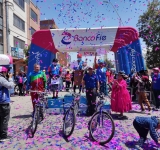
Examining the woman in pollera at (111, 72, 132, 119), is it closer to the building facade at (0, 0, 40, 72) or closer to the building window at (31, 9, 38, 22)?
the building facade at (0, 0, 40, 72)

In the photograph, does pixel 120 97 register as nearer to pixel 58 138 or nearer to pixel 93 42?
pixel 58 138

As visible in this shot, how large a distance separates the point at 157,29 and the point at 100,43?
1353 centimetres

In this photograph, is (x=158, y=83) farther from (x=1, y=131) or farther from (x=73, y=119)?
(x=1, y=131)

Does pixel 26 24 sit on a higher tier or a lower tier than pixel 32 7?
lower

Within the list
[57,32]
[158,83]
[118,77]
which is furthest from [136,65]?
[57,32]

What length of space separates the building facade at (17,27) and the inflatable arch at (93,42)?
11477 millimetres

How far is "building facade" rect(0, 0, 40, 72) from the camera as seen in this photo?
922 inches

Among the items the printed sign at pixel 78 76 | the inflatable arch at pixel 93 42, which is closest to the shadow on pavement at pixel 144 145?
the printed sign at pixel 78 76

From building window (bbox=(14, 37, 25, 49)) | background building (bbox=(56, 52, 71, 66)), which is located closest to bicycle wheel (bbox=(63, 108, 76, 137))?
background building (bbox=(56, 52, 71, 66))

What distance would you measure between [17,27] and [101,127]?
2536cm

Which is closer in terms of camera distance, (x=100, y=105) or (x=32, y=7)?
(x=100, y=105)

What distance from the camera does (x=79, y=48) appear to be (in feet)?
30.8

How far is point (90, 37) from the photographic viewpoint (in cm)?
918

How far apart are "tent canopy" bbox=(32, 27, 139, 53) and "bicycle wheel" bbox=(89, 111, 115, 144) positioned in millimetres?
5082
